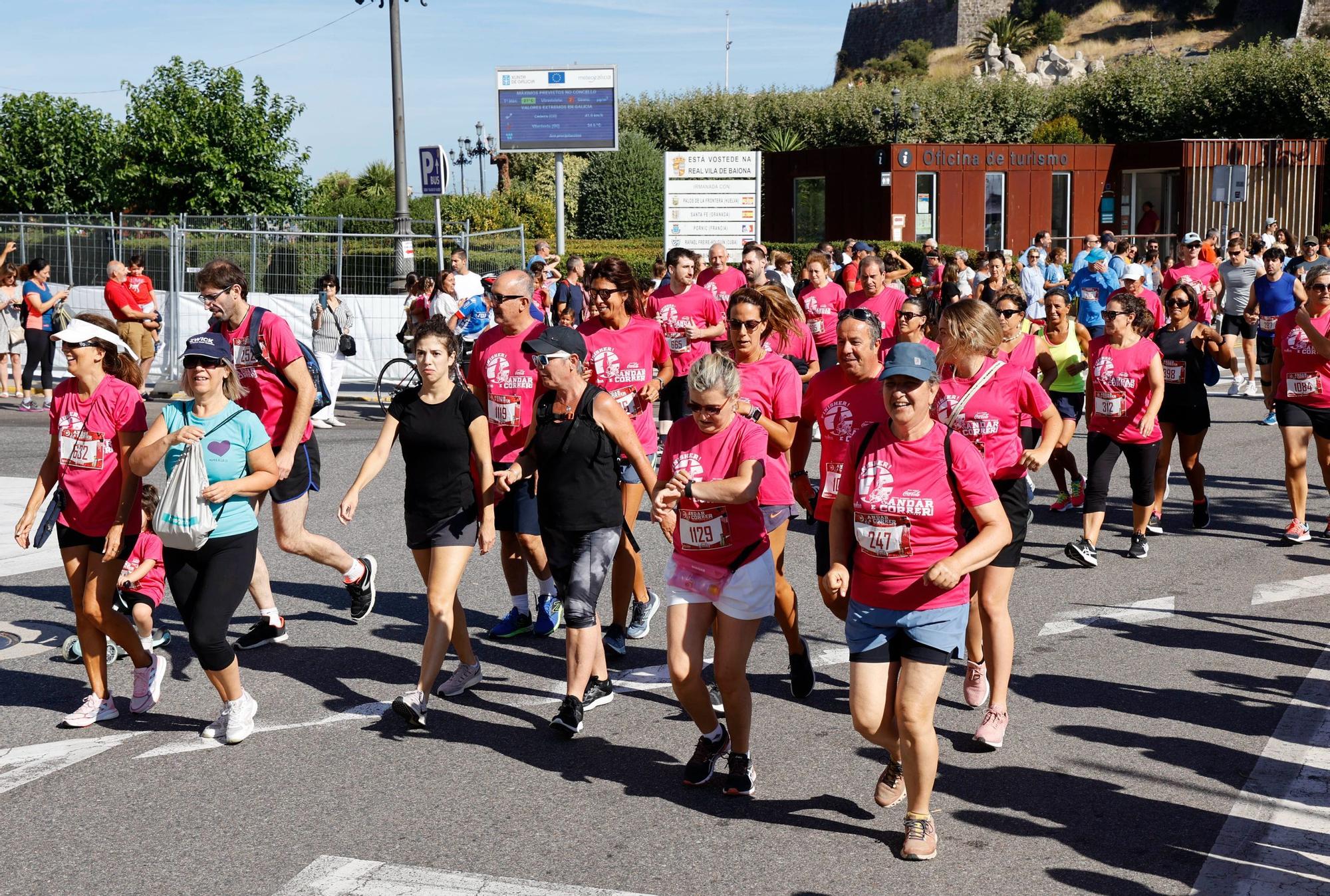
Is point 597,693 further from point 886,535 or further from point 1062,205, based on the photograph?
point 1062,205

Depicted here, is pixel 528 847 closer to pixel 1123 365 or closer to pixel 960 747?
pixel 960 747

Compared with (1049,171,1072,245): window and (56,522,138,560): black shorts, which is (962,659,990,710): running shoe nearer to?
(56,522,138,560): black shorts

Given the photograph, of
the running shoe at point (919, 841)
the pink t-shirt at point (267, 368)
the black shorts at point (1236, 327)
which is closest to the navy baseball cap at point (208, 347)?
the pink t-shirt at point (267, 368)

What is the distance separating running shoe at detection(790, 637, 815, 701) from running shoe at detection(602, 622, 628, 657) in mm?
1080

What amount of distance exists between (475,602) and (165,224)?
67.6ft

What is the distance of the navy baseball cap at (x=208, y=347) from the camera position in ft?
18.3

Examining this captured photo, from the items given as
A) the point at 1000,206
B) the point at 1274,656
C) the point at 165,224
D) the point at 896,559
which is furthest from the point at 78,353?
the point at 1000,206

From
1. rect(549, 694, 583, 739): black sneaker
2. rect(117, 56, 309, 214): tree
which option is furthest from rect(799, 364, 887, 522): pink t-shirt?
rect(117, 56, 309, 214): tree

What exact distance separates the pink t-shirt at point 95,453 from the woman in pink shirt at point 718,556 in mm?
2460

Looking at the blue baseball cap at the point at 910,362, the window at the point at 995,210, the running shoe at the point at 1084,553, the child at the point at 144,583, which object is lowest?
the running shoe at the point at 1084,553

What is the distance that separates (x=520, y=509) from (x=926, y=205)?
30.9m

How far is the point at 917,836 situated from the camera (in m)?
4.63

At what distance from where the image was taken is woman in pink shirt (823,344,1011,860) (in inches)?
179

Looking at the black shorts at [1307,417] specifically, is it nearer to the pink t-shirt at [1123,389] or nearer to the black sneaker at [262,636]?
the pink t-shirt at [1123,389]
